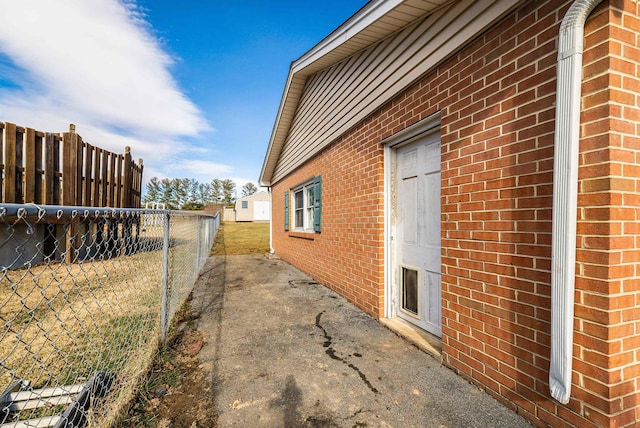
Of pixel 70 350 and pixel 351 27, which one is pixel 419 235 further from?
pixel 70 350

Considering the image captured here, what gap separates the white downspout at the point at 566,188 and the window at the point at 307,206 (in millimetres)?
4253

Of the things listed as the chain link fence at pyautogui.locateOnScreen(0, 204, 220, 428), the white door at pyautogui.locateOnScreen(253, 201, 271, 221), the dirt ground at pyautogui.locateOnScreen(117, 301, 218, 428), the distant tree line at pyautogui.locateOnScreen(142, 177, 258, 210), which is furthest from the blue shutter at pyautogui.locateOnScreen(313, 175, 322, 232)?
the distant tree line at pyautogui.locateOnScreen(142, 177, 258, 210)

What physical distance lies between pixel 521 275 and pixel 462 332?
78 cm

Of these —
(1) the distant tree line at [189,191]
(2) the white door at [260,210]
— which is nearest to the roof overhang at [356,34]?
(2) the white door at [260,210]

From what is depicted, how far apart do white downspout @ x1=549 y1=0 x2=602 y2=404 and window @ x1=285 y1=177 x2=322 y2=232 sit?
4.25 meters

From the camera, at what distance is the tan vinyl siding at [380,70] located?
92.2 inches

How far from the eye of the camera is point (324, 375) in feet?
7.90

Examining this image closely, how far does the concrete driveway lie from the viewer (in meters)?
1.90

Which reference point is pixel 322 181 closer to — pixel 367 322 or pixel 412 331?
pixel 367 322

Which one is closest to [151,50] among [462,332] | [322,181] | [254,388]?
[322,181]

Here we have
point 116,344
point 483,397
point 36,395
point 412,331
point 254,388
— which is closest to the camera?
point 36,395

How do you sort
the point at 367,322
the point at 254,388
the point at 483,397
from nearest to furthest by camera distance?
the point at 483,397, the point at 254,388, the point at 367,322

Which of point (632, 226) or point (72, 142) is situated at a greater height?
point (72, 142)

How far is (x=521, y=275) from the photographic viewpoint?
189 cm
